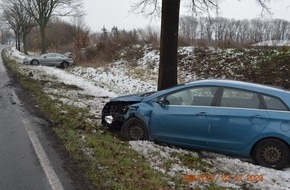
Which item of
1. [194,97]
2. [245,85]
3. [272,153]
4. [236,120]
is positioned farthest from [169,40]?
[272,153]

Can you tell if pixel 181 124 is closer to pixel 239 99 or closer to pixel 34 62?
pixel 239 99

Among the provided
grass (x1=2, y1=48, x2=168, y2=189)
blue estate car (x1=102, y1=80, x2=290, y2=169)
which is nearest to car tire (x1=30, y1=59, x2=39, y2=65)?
grass (x1=2, y1=48, x2=168, y2=189)

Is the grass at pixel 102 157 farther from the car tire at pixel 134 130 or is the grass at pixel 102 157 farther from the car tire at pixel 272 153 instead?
the car tire at pixel 272 153

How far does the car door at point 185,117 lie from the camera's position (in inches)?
264

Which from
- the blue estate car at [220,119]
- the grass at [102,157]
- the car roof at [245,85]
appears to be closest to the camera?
the grass at [102,157]

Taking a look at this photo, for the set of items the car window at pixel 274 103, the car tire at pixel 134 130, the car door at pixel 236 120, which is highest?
the car window at pixel 274 103

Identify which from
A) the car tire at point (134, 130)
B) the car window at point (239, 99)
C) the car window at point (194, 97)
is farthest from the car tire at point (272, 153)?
the car tire at point (134, 130)

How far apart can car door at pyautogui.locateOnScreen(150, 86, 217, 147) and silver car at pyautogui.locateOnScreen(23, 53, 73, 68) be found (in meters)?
24.0

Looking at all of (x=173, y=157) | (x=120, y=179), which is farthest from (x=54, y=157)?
(x=173, y=157)

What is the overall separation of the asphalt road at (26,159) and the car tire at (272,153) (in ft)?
11.4

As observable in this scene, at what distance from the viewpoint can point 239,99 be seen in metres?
6.62

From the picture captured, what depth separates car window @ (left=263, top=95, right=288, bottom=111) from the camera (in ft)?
20.6

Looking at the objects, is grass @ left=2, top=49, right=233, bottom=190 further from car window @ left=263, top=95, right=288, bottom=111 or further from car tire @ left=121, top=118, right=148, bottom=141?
car window @ left=263, top=95, right=288, bottom=111

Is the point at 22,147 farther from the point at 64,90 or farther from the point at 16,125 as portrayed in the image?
the point at 64,90
